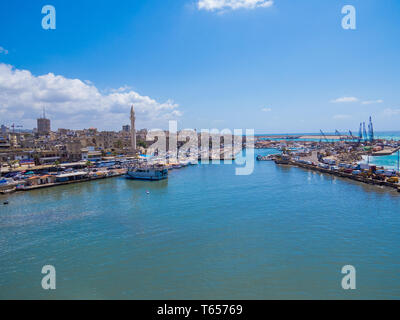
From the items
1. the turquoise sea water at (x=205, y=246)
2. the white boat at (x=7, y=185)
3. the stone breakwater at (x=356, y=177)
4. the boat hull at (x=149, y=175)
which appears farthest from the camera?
the boat hull at (x=149, y=175)

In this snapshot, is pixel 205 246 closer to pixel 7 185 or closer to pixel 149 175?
pixel 149 175

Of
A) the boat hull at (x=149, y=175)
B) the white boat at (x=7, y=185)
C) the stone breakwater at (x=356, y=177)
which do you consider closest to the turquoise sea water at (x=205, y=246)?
the stone breakwater at (x=356, y=177)

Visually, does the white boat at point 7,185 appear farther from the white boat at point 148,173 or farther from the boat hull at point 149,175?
the boat hull at point 149,175

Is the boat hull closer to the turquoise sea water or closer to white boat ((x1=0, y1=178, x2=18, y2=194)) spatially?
the turquoise sea water

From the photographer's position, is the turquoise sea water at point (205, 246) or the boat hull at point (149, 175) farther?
the boat hull at point (149, 175)

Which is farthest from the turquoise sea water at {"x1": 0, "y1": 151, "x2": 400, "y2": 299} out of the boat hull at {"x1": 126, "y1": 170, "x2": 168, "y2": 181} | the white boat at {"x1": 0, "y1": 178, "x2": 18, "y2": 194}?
the boat hull at {"x1": 126, "y1": 170, "x2": 168, "y2": 181}
